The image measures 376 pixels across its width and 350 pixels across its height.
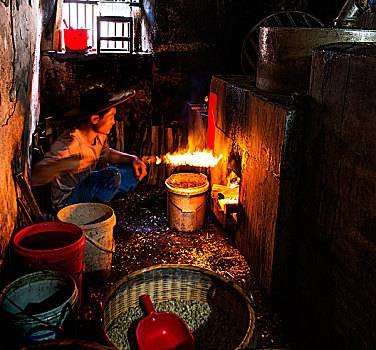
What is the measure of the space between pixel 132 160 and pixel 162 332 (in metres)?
2.84

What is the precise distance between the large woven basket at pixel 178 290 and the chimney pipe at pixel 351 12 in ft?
10.7

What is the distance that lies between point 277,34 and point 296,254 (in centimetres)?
256

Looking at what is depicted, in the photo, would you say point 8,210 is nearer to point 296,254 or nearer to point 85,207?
point 85,207

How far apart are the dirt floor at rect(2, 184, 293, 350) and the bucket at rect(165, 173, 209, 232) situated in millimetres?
140

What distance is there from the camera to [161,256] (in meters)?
5.35

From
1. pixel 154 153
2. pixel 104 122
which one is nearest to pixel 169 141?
pixel 154 153

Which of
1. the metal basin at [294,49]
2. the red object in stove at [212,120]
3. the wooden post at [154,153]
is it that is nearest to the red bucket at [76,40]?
the wooden post at [154,153]

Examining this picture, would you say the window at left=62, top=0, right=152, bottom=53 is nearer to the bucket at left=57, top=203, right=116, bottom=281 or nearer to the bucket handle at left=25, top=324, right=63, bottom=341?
the bucket at left=57, top=203, right=116, bottom=281

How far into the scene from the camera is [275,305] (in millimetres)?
4371

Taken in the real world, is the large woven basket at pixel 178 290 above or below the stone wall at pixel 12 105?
below

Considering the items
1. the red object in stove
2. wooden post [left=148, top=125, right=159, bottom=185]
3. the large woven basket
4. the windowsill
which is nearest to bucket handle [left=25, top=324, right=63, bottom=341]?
the large woven basket

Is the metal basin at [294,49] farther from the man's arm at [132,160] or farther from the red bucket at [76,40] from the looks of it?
the red bucket at [76,40]

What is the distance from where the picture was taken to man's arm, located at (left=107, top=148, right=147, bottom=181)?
227 inches

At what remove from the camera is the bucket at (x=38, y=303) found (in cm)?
280
